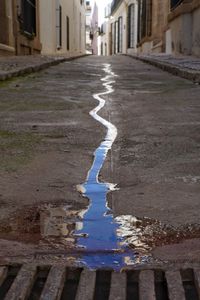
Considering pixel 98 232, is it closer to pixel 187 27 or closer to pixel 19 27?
pixel 187 27

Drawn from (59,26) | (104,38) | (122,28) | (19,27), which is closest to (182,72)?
(19,27)

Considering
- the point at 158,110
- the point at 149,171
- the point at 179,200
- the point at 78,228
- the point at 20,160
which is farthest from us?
the point at 158,110

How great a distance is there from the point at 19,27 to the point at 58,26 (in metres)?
10.1

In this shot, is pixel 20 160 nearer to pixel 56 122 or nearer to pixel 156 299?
pixel 56 122

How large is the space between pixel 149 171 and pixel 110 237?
2.32 ft

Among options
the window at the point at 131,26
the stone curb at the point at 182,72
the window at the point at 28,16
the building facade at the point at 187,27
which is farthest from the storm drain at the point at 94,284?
the window at the point at 131,26

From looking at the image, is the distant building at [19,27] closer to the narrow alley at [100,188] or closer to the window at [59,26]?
the window at [59,26]

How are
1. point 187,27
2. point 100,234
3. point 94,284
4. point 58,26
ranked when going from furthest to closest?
point 58,26
point 187,27
point 100,234
point 94,284

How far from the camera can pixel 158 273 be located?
1273 mm

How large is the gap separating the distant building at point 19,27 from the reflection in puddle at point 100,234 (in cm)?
1035

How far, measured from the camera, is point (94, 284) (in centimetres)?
123

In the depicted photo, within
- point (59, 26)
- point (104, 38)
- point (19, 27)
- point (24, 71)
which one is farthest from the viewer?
point (104, 38)

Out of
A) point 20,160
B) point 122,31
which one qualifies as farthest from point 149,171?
point 122,31

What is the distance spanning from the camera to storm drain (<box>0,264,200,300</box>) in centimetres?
118
